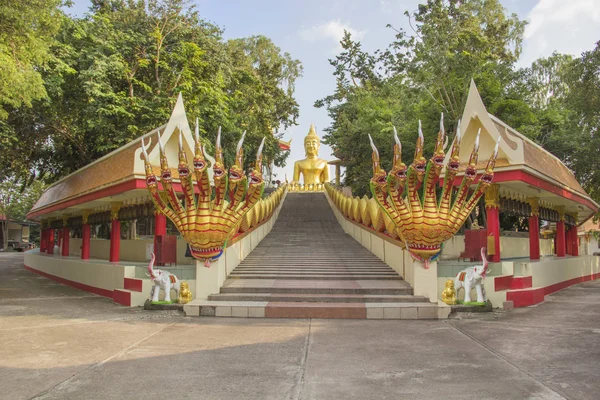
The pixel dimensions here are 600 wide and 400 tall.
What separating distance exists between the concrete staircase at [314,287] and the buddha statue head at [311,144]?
18165 millimetres

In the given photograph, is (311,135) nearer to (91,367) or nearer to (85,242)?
(85,242)

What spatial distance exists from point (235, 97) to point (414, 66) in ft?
26.1

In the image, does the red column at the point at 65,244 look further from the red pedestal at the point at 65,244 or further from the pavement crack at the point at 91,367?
the pavement crack at the point at 91,367

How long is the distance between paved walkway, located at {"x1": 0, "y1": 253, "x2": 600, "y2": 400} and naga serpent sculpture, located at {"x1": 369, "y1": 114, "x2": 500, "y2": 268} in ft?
5.47

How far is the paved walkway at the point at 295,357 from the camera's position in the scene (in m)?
4.65

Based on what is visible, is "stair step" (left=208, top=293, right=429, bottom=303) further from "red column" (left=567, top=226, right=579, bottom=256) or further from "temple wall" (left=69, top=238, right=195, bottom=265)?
"red column" (left=567, top=226, right=579, bottom=256)

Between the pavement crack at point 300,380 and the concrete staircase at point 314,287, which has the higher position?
the concrete staircase at point 314,287

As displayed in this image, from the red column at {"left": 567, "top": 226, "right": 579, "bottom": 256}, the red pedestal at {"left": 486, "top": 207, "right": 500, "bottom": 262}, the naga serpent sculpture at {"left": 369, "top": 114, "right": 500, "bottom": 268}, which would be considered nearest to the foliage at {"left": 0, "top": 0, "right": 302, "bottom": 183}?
the naga serpent sculpture at {"left": 369, "top": 114, "right": 500, "bottom": 268}

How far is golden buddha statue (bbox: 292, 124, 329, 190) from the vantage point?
3378 centimetres

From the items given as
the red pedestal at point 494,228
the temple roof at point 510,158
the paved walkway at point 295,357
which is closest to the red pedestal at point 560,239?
the temple roof at point 510,158

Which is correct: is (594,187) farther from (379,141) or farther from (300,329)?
(300,329)

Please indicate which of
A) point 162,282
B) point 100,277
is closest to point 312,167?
point 100,277

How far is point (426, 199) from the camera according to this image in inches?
378

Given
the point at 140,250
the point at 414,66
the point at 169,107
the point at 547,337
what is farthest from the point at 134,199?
the point at 414,66
